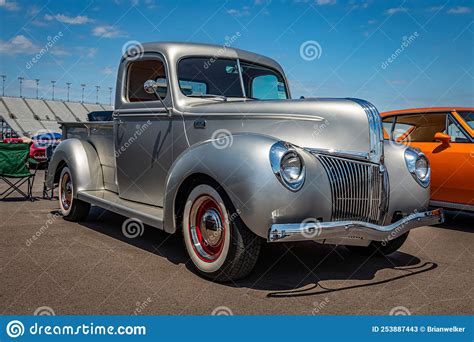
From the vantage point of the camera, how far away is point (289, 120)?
4070mm

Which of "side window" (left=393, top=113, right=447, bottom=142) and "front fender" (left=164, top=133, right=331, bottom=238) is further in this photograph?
"side window" (left=393, top=113, right=447, bottom=142)

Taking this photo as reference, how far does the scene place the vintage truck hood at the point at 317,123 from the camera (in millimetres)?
3965

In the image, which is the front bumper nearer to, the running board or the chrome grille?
the chrome grille

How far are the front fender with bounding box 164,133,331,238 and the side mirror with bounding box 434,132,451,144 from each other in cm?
354

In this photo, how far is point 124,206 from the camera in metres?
5.03

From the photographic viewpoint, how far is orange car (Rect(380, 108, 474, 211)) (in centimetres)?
635

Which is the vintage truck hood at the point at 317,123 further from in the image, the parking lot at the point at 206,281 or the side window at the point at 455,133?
the side window at the point at 455,133

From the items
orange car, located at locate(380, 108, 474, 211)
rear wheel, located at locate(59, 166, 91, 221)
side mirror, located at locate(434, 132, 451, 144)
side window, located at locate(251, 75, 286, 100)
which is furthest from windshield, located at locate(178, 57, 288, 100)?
orange car, located at locate(380, 108, 474, 211)

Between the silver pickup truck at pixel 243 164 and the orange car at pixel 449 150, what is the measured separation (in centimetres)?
214

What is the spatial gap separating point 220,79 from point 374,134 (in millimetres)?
1851

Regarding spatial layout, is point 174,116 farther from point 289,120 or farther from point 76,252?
point 76,252

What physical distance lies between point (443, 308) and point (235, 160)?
5.85ft

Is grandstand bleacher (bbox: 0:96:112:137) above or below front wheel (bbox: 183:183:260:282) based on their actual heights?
below

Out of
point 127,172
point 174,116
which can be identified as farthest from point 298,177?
point 127,172
